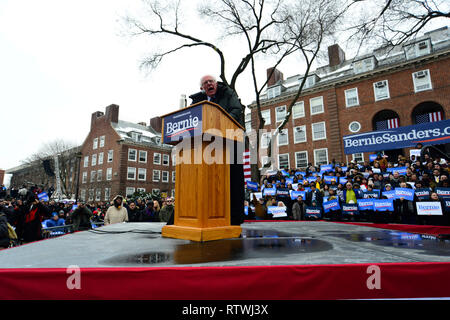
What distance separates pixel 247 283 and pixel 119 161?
40944 millimetres

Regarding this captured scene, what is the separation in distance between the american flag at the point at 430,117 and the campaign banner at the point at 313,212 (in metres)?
19.9

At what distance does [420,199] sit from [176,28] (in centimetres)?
1602

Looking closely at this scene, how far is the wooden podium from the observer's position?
272 cm

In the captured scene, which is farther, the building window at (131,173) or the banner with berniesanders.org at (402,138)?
the building window at (131,173)

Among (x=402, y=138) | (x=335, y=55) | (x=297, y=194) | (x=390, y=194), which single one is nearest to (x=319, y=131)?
(x=335, y=55)

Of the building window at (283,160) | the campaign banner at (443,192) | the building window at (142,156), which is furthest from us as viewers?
the building window at (142,156)

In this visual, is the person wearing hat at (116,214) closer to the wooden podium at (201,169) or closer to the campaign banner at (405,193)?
the wooden podium at (201,169)

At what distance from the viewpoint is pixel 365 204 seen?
826cm

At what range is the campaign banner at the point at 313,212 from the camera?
9172 mm

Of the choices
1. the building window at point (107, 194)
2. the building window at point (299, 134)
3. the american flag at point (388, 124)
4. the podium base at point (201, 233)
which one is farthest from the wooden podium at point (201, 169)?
the building window at point (107, 194)

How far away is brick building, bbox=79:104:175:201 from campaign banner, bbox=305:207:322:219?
33822mm

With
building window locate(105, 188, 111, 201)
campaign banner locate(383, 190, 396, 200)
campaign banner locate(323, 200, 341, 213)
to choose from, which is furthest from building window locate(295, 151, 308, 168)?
building window locate(105, 188, 111, 201)

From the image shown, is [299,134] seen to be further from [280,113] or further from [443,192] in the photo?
[443,192]
